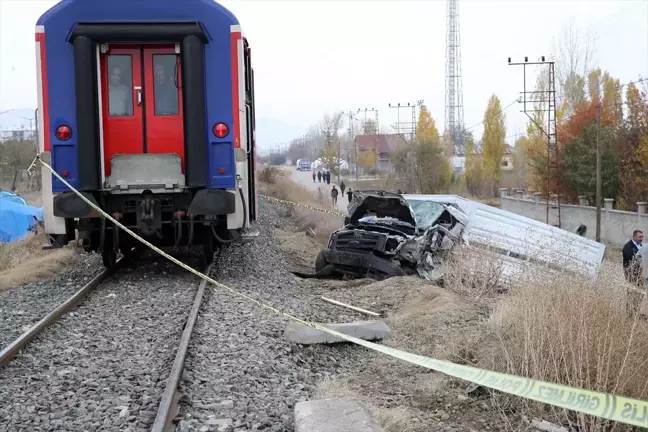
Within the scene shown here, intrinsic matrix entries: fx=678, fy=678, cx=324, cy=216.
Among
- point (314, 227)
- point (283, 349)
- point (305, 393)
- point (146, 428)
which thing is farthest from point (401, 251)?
point (314, 227)

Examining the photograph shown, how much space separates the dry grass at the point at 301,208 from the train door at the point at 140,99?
9.92 metres

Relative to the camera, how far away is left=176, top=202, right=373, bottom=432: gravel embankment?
469cm

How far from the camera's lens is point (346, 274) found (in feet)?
39.6

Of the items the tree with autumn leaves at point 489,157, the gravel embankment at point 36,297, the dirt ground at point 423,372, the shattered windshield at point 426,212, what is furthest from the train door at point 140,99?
the tree with autumn leaves at point 489,157

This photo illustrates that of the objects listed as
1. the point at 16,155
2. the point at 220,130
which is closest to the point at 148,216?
the point at 220,130

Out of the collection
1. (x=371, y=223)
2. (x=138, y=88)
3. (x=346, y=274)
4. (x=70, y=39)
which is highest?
(x=70, y=39)

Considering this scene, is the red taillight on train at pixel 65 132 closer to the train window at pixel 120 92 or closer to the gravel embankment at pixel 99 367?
the train window at pixel 120 92

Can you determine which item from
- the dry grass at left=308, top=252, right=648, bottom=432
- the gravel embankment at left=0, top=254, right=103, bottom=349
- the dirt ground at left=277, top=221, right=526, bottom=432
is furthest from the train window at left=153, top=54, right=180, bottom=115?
the dry grass at left=308, top=252, right=648, bottom=432

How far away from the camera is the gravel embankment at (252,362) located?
4.69 m

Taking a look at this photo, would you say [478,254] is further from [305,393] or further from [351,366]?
[305,393]

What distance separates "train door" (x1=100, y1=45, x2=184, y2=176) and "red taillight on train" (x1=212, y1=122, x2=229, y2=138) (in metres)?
0.50

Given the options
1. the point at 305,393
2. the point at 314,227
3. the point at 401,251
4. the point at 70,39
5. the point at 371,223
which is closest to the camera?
the point at 305,393

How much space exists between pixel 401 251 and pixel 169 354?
6.04m

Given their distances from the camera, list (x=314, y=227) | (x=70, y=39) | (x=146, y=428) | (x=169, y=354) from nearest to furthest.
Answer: (x=146, y=428) < (x=169, y=354) < (x=70, y=39) < (x=314, y=227)
